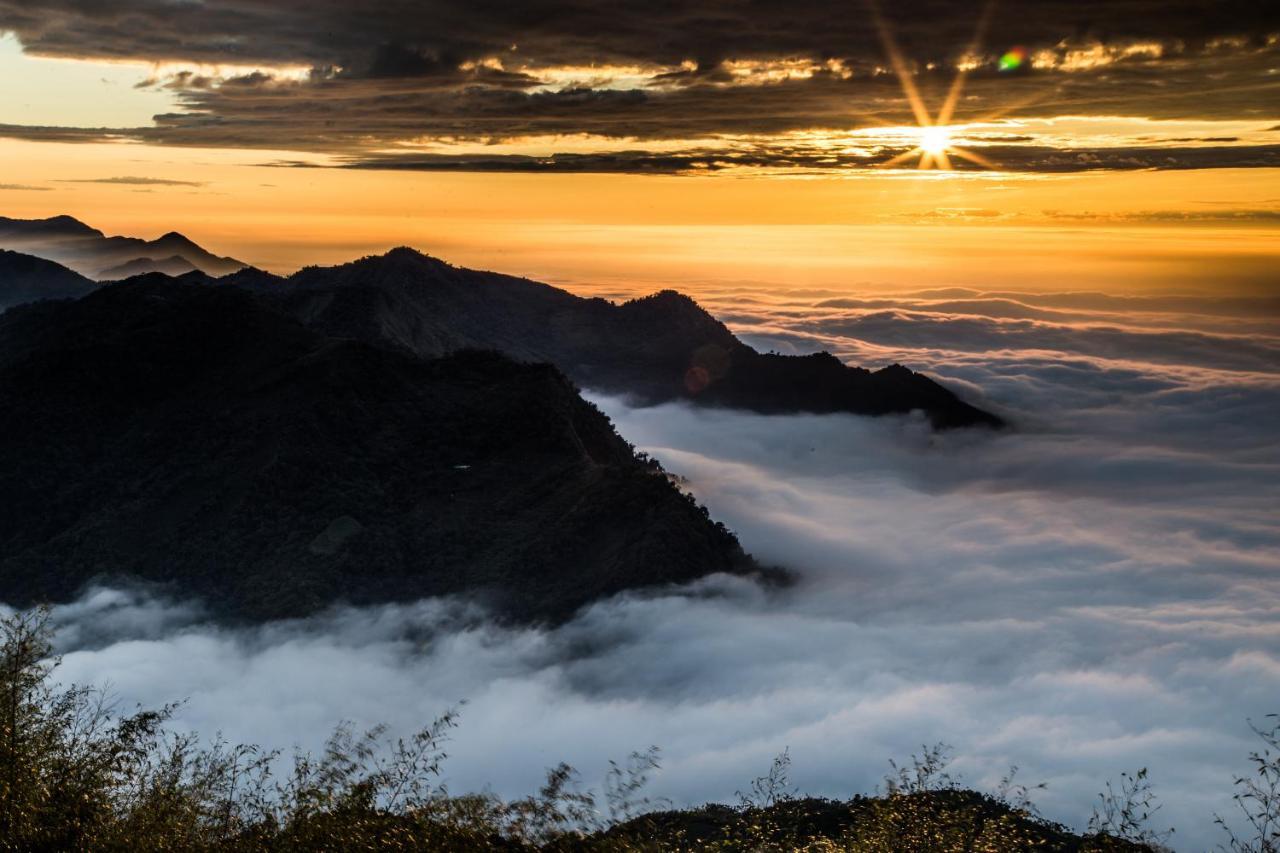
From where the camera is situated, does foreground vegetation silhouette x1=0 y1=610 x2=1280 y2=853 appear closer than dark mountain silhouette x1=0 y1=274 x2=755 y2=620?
Yes

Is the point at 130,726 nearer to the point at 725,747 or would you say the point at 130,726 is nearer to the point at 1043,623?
the point at 725,747

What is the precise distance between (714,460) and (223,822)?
13957 cm

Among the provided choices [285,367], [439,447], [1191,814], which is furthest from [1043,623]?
[285,367]

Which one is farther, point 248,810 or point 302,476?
point 302,476

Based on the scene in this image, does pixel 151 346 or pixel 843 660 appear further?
pixel 151 346

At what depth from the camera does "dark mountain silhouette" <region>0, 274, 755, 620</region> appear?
7969 cm

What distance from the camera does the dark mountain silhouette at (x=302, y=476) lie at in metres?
79.7

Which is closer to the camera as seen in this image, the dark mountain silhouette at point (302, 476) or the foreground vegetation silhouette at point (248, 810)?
the foreground vegetation silhouette at point (248, 810)

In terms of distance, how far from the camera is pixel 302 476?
88875 millimetres

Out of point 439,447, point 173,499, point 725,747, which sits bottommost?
point 725,747

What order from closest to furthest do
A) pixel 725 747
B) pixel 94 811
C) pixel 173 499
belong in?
pixel 94 811, pixel 725 747, pixel 173 499

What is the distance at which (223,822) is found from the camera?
1091 inches

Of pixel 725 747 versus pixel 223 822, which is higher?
pixel 223 822

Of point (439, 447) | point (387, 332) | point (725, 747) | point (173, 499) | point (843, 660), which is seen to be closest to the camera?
point (725, 747)
